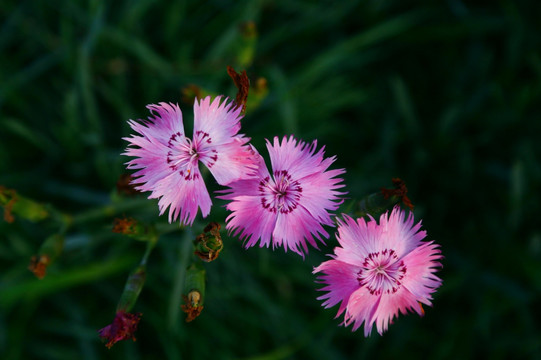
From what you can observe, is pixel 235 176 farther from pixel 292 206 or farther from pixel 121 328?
pixel 121 328

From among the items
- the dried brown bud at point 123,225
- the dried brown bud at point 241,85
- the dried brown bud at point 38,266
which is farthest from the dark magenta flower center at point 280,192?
the dried brown bud at point 38,266

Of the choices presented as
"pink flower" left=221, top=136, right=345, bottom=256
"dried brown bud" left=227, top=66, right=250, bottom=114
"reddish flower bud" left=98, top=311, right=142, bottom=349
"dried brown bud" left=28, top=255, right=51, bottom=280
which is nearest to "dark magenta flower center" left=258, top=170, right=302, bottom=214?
"pink flower" left=221, top=136, right=345, bottom=256

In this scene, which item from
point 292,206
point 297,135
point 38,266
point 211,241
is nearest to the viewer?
point 211,241

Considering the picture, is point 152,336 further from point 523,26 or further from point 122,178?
point 523,26

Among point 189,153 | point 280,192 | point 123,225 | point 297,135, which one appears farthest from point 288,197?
point 297,135

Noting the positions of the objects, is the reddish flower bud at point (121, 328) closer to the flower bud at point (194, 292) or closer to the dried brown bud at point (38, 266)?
the flower bud at point (194, 292)
